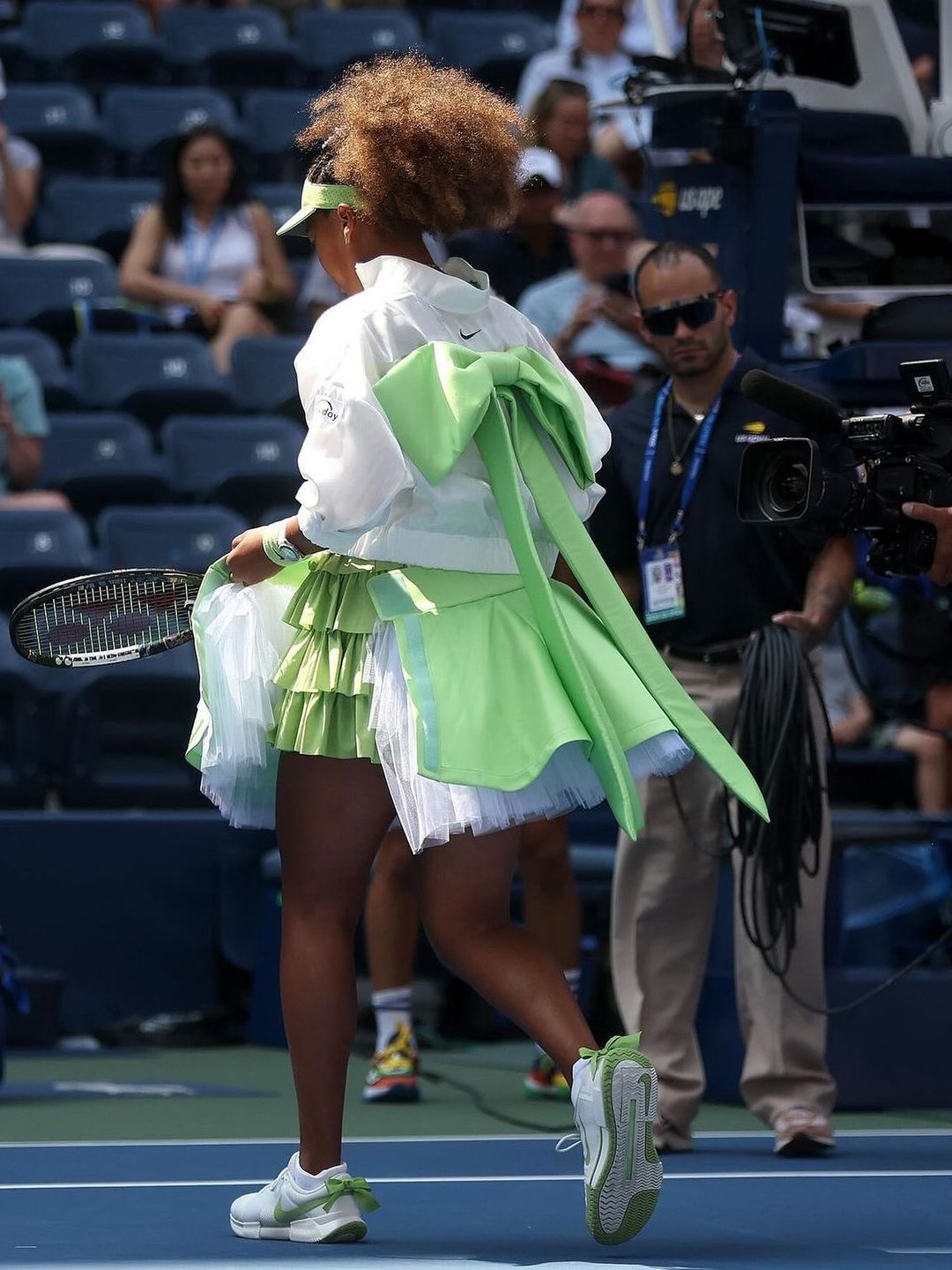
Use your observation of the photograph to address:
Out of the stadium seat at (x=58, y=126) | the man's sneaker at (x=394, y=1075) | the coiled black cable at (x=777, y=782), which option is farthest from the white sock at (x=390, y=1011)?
the stadium seat at (x=58, y=126)

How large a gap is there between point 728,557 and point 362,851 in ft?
A: 5.32

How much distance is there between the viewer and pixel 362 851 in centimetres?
342

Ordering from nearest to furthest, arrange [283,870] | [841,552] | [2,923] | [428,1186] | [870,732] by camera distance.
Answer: [283,870], [428,1186], [841,552], [2,923], [870,732]

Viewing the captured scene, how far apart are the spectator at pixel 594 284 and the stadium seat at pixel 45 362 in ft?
6.15

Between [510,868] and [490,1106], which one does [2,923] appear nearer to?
[490,1106]

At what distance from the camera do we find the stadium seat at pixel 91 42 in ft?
37.1

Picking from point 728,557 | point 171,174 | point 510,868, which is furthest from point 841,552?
point 171,174

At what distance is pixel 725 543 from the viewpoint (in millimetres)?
4766

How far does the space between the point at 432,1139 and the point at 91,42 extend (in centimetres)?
806

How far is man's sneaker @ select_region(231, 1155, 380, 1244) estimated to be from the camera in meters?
3.36

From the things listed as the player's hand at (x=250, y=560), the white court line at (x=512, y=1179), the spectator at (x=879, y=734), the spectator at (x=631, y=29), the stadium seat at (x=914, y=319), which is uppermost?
the spectator at (x=631, y=29)

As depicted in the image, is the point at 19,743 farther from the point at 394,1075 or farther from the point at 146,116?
the point at 146,116

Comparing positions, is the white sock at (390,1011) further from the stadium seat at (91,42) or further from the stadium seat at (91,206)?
the stadium seat at (91,42)

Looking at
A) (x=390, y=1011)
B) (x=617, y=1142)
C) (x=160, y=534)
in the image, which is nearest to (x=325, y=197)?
(x=617, y=1142)
